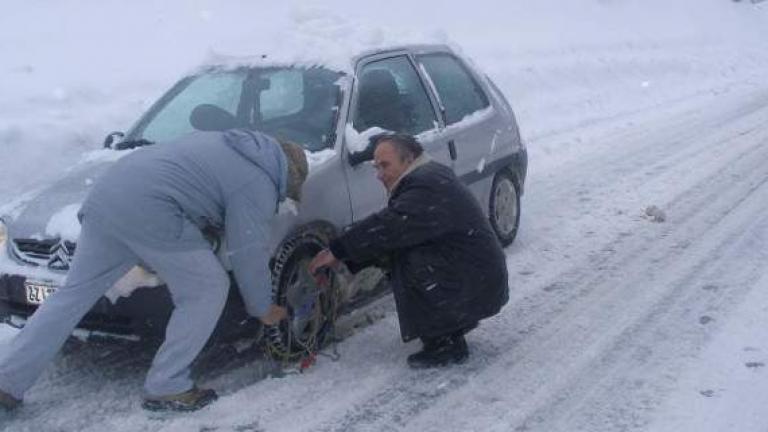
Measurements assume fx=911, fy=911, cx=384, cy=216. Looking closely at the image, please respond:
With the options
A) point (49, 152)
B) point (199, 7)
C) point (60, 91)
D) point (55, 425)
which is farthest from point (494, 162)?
point (199, 7)

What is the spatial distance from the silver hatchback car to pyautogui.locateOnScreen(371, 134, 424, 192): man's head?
379 mm

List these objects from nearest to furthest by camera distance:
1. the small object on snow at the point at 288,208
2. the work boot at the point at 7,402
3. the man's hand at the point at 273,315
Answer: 1. the work boot at the point at 7,402
2. the man's hand at the point at 273,315
3. the small object on snow at the point at 288,208

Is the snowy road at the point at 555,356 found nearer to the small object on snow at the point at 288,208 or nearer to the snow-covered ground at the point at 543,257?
the snow-covered ground at the point at 543,257

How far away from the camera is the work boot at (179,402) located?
4.16 metres

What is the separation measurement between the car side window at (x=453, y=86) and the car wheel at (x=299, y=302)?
6.04 feet

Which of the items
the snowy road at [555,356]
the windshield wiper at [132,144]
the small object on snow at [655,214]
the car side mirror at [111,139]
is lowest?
the small object on snow at [655,214]

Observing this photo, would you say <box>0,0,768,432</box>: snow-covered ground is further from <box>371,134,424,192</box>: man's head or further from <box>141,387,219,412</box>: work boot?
<box>371,134,424,192</box>: man's head

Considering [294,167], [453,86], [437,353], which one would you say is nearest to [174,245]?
[294,167]

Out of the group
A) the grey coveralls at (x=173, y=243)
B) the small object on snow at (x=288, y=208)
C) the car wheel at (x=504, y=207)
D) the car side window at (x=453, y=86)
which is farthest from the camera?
the car wheel at (x=504, y=207)

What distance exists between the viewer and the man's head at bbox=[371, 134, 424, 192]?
4664 millimetres

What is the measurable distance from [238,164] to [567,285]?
2.83 m

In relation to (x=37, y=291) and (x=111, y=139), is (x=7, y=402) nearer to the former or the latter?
(x=37, y=291)

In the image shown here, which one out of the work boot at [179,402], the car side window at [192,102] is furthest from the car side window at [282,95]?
the work boot at [179,402]

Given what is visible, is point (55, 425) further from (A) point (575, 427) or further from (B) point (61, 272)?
(A) point (575, 427)
